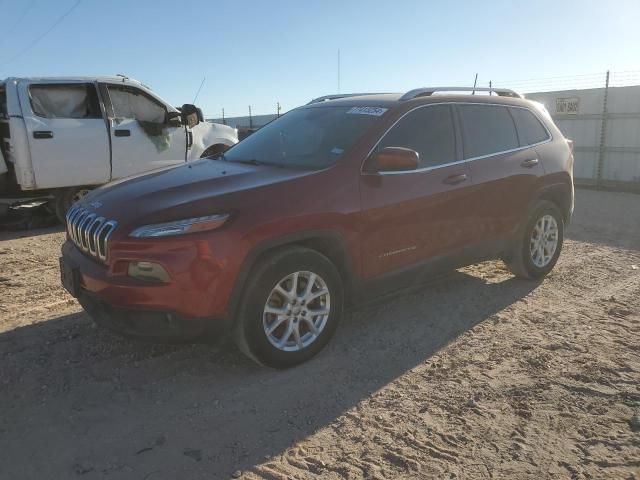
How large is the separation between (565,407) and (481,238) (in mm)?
1787

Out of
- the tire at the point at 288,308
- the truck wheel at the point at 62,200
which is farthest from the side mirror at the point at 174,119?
the tire at the point at 288,308

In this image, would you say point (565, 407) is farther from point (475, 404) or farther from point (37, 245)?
point (37, 245)

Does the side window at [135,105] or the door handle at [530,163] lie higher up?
the side window at [135,105]

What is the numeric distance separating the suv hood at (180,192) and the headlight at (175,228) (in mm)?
35

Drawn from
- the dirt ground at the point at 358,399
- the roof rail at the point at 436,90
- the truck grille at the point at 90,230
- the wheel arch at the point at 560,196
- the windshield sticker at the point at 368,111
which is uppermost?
the roof rail at the point at 436,90

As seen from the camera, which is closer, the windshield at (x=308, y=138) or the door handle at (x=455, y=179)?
the windshield at (x=308, y=138)

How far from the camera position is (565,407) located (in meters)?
3.05

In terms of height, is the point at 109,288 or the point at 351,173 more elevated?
the point at 351,173

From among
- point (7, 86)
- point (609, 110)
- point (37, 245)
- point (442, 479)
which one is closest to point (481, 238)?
point (442, 479)

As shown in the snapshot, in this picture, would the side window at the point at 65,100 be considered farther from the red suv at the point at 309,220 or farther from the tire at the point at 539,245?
the tire at the point at 539,245

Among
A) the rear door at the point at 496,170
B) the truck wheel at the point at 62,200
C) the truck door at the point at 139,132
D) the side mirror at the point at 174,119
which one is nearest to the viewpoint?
the rear door at the point at 496,170

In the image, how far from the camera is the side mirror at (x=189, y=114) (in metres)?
8.68

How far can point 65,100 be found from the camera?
25.3 feet

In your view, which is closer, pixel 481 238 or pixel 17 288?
pixel 481 238
